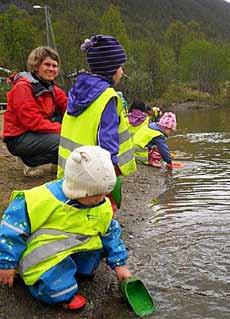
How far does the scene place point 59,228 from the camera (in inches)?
124

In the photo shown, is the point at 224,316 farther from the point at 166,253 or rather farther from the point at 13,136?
the point at 13,136

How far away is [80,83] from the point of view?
4098 millimetres

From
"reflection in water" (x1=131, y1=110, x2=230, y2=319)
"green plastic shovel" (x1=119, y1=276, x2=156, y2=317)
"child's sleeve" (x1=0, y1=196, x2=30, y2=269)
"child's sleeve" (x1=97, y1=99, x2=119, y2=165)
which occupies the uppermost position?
"child's sleeve" (x1=97, y1=99, x2=119, y2=165)

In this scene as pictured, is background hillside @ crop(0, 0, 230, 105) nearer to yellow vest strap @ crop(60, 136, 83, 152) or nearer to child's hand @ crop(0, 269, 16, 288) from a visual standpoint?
yellow vest strap @ crop(60, 136, 83, 152)

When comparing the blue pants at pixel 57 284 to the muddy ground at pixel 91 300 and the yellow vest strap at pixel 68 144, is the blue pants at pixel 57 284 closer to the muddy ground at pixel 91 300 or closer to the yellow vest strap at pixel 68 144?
the muddy ground at pixel 91 300

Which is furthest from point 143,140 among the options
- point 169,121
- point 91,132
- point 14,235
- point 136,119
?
point 14,235

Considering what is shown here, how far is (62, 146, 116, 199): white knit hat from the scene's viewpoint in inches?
117

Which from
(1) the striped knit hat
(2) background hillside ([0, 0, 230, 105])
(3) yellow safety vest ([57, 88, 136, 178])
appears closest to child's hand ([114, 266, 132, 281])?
(3) yellow safety vest ([57, 88, 136, 178])

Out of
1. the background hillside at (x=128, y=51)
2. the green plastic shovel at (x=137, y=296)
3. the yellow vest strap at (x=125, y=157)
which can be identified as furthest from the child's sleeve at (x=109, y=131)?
the background hillside at (x=128, y=51)

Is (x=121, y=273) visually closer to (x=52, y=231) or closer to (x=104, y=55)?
(x=52, y=231)

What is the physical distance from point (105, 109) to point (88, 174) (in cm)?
107

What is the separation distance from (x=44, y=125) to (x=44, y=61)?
26.8 inches

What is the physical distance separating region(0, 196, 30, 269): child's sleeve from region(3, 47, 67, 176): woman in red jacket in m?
2.62

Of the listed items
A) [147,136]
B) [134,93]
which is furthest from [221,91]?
[147,136]
